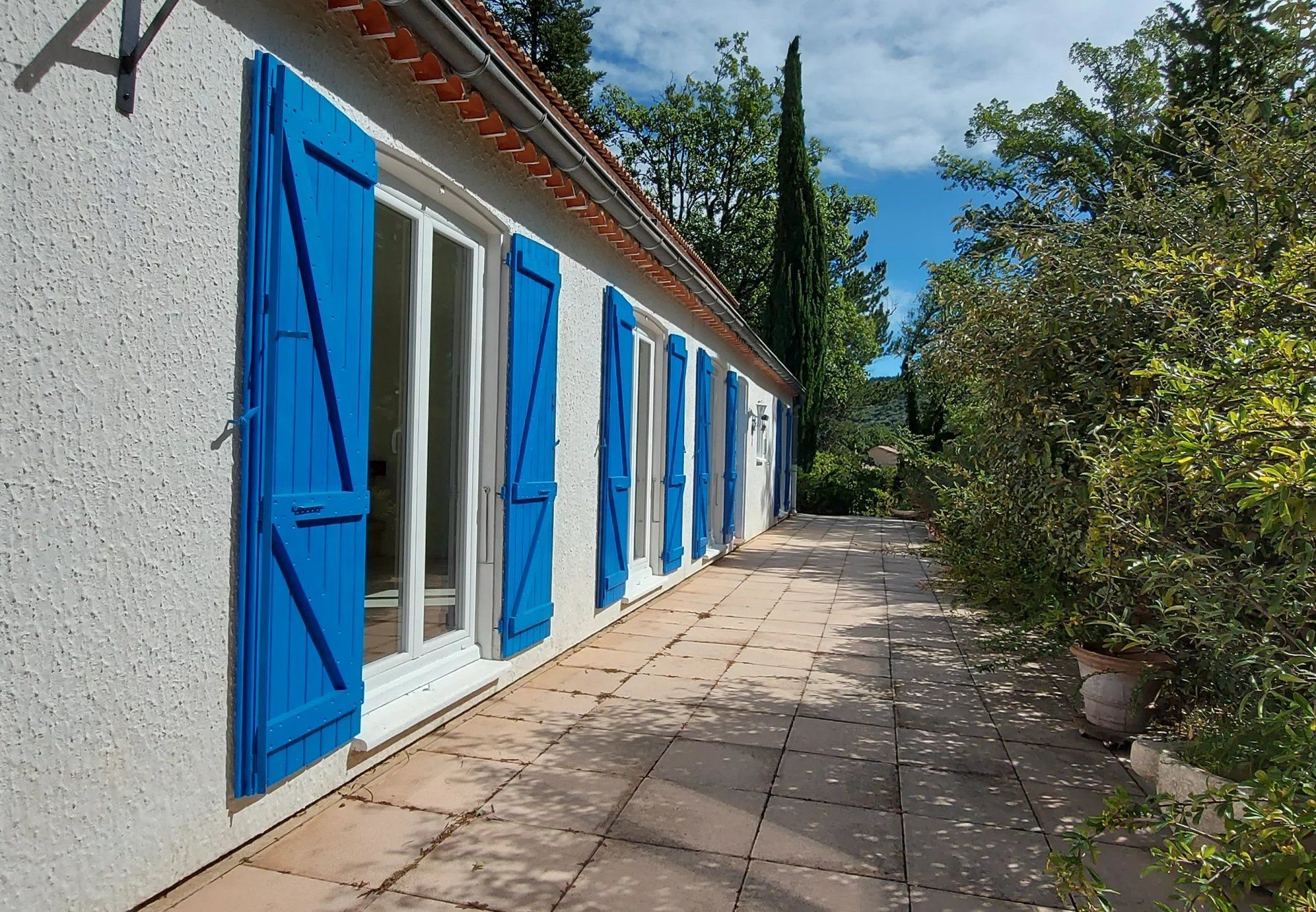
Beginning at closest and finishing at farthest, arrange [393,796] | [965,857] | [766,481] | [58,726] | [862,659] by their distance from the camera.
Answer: [58,726]
[965,857]
[393,796]
[862,659]
[766,481]

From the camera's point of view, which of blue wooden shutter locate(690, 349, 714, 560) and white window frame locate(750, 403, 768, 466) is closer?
blue wooden shutter locate(690, 349, 714, 560)

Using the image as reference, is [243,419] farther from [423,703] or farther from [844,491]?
[844,491]

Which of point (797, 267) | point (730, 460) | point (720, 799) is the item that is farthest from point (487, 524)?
point (797, 267)

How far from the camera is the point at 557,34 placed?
21.0 m

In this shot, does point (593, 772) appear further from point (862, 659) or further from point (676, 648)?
point (862, 659)

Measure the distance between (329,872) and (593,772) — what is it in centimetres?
114

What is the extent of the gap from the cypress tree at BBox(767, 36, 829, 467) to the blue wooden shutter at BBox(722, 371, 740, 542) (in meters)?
9.39

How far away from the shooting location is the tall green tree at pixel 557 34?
21.1 metres

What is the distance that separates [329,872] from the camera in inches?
99.2

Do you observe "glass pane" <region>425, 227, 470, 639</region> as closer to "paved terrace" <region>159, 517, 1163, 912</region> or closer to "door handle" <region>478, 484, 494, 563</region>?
"door handle" <region>478, 484, 494, 563</region>

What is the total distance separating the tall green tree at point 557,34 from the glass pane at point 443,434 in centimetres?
1865

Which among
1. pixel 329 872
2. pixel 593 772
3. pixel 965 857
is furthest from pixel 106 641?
pixel 965 857

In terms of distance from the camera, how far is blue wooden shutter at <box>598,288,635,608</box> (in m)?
5.86

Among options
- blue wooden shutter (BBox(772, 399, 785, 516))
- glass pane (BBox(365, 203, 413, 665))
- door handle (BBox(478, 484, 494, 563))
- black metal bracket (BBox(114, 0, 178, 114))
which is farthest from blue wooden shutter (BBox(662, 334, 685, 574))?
blue wooden shutter (BBox(772, 399, 785, 516))
